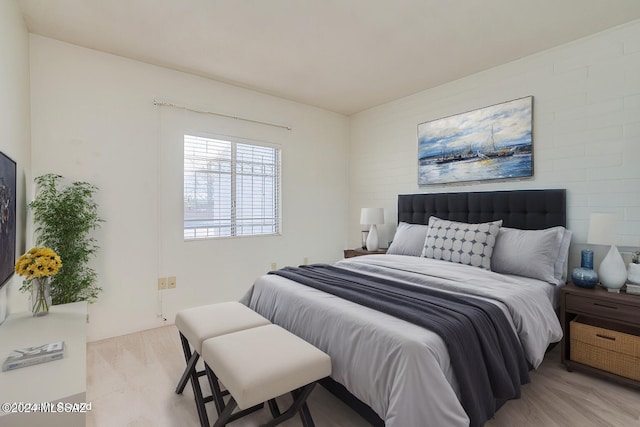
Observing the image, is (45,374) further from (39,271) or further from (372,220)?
(372,220)

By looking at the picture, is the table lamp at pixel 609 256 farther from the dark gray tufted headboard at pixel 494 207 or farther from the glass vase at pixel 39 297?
the glass vase at pixel 39 297

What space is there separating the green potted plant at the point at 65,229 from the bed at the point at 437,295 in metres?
1.39

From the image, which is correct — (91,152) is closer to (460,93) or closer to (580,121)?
(460,93)

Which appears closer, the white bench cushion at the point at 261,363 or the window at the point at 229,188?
the white bench cushion at the point at 261,363

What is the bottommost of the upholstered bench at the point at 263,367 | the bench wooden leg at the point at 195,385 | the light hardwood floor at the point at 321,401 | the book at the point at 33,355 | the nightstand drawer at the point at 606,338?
the light hardwood floor at the point at 321,401

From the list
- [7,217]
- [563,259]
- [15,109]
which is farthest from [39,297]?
[563,259]

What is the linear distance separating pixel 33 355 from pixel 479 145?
370 cm

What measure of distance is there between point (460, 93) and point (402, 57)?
0.92m

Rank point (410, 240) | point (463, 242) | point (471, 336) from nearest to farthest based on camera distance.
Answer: point (471, 336) < point (463, 242) < point (410, 240)

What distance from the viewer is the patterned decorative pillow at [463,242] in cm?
269

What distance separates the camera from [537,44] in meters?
2.74

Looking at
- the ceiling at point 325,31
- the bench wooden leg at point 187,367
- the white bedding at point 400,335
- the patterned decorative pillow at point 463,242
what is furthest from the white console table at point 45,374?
the patterned decorative pillow at point 463,242

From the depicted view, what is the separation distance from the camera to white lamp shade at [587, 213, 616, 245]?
2217 millimetres

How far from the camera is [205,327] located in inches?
73.0
